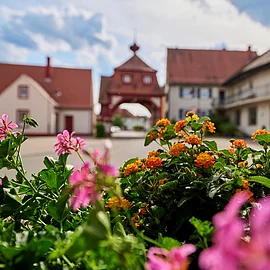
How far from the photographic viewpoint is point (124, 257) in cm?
50

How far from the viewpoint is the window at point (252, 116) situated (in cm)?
2459

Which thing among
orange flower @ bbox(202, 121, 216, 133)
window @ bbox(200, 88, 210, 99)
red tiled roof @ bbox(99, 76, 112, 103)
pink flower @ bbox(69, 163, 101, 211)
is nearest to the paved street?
orange flower @ bbox(202, 121, 216, 133)

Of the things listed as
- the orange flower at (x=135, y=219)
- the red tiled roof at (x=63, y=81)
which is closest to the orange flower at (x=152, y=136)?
the orange flower at (x=135, y=219)

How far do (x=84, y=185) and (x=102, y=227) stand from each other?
13cm

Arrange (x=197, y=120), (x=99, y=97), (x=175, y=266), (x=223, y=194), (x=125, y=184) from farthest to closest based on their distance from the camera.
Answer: (x=99, y=97), (x=197, y=120), (x=125, y=184), (x=223, y=194), (x=175, y=266)

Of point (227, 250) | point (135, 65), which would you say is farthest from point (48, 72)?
point (227, 250)

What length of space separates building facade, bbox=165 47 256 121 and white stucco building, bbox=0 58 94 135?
738cm

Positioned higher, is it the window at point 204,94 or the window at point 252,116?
the window at point 204,94

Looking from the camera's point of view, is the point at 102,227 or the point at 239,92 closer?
the point at 102,227

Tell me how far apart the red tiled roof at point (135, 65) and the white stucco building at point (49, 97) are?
351 cm

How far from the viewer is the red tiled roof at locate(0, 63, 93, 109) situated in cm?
A: 2680

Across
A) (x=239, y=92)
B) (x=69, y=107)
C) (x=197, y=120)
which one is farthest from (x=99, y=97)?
(x=197, y=120)

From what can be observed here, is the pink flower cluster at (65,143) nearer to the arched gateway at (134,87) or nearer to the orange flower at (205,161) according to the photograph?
the orange flower at (205,161)

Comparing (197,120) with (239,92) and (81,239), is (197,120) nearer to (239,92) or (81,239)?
(81,239)
